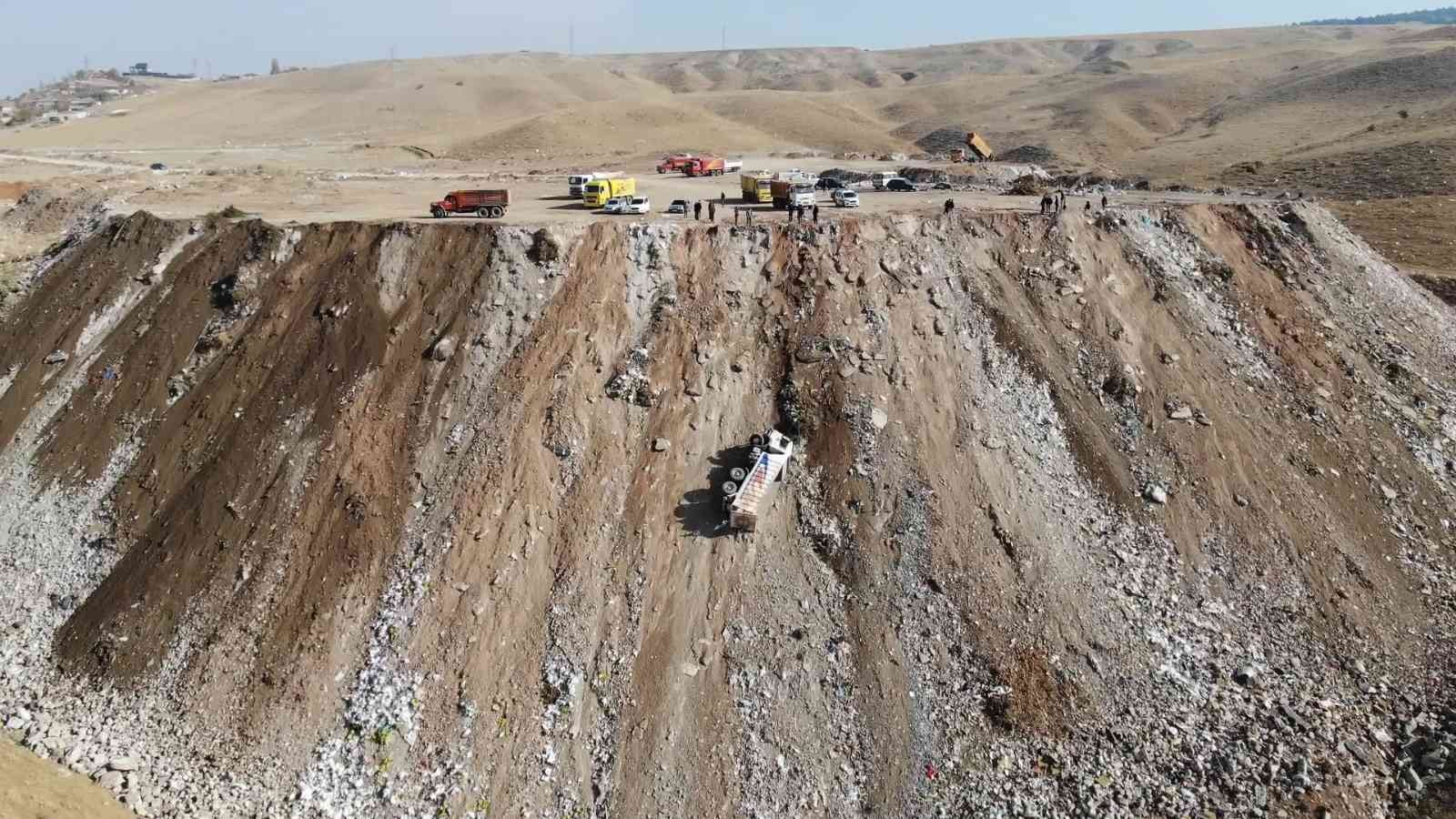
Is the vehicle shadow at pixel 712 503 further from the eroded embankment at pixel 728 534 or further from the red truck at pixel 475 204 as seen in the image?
the red truck at pixel 475 204

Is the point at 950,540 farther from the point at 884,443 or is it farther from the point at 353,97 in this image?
the point at 353,97

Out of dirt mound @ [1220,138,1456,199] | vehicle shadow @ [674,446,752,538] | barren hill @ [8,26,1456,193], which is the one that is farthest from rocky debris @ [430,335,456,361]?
dirt mound @ [1220,138,1456,199]

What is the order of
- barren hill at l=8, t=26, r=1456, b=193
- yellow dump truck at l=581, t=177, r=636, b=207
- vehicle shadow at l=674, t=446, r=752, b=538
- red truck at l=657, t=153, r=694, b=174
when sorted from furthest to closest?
barren hill at l=8, t=26, r=1456, b=193
red truck at l=657, t=153, r=694, b=174
yellow dump truck at l=581, t=177, r=636, b=207
vehicle shadow at l=674, t=446, r=752, b=538

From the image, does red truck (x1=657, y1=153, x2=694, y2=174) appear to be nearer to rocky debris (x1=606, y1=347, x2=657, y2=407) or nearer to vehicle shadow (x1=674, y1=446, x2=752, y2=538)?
rocky debris (x1=606, y1=347, x2=657, y2=407)

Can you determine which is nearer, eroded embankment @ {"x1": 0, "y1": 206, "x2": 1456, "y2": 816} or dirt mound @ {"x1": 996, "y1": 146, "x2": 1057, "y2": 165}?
eroded embankment @ {"x1": 0, "y1": 206, "x2": 1456, "y2": 816}

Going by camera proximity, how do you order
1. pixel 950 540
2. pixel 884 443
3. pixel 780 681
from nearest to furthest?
pixel 780 681 → pixel 950 540 → pixel 884 443

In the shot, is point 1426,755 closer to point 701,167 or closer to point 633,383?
point 633,383

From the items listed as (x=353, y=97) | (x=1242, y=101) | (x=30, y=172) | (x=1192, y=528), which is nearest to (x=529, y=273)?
(x=1192, y=528)

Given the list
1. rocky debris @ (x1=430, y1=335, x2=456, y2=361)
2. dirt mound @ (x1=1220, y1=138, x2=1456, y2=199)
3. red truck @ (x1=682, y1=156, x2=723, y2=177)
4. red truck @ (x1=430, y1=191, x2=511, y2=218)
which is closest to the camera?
rocky debris @ (x1=430, y1=335, x2=456, y2=361)
